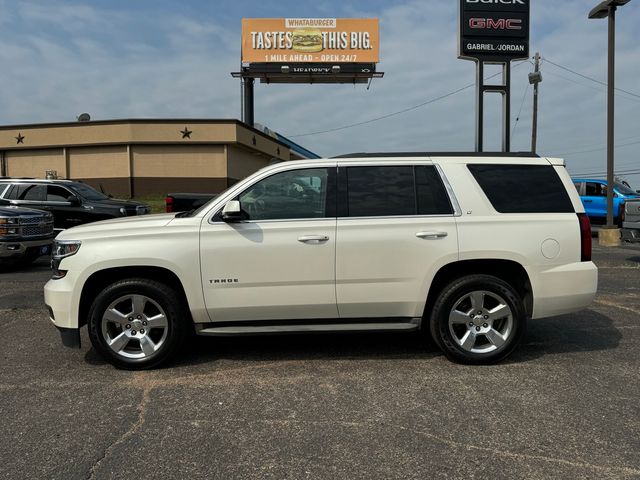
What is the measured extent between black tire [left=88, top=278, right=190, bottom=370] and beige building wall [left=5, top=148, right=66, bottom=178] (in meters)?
25.9

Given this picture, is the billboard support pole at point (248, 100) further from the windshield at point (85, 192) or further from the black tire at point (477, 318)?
the black tire at point (477, 318)

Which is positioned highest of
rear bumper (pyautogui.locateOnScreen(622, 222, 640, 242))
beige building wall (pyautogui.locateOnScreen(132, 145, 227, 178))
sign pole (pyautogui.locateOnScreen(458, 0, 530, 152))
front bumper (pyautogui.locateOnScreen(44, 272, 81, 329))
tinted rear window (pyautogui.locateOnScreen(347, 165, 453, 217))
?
A: sign pole (pyautogui.locateOnScreen(458, 0, 530, 152))

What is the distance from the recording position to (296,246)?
459 centimetres

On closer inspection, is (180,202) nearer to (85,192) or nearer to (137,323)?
(85,192)

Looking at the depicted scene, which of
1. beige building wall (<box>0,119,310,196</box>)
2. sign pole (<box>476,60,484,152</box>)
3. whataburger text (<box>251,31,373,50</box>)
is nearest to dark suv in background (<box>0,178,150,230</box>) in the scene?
sign pole (<box>476,60,484,152</box>)

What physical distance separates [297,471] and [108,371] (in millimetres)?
2428

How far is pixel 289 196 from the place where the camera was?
4.78 metres

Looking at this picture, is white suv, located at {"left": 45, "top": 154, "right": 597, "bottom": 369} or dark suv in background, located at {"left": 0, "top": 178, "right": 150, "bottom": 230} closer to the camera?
white suv, located at {"left": 45, "top": 154, "right": 597, "bottom": 369}

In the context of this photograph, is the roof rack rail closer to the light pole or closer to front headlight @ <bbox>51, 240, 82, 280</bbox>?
front headlight @ <bbox>51, 240, 82, 280</bbox>

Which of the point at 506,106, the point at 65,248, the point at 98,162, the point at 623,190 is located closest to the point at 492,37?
the point at 506,106

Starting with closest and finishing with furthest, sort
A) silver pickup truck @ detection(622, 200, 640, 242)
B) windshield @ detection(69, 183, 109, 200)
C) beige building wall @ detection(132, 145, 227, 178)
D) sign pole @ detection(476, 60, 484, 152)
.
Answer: silver pickup truck @ detection(622, 200, 640, 242) < windshield @ detection(69, 183, 109, 200) < sign pole @ detection(476, 60, 484, 152) < beige building wall @ detection(132, 145, 227, 178)

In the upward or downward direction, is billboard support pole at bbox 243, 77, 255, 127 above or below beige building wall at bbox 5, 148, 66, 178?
above

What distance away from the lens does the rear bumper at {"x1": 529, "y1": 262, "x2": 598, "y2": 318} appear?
4.73m

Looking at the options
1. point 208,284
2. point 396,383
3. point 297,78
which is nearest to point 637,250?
point 396,383
